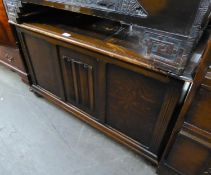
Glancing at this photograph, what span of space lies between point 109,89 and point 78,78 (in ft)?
0.85

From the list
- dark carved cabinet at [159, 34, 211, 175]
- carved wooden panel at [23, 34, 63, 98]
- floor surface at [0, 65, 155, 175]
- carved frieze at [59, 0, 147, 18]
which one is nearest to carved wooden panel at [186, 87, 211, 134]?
dark carved cabinet at [159, 34, 211, 175]

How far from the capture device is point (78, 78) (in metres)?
1.23

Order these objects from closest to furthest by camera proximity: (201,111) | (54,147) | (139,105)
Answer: (201,111) → (139,105) → (54,147)

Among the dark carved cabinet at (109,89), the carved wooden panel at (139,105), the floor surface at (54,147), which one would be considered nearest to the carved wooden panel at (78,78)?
the dark carved cabinet at (109,89)

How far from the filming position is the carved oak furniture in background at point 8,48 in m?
1.43

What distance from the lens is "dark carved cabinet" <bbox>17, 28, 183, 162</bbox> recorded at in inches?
35.8

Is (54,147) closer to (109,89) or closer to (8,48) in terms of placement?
(109,89)

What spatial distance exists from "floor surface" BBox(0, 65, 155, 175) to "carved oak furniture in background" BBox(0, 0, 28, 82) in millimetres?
353

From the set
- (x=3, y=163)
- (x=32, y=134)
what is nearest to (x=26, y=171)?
(x=3, y=163)

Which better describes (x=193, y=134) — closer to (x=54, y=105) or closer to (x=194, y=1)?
(x=194, y=1)

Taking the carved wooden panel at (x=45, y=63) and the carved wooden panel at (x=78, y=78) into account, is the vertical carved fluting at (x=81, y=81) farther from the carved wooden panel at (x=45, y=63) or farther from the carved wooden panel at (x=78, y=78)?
the carved wooden panel at (x=45, y=63)

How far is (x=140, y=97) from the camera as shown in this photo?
98 cm

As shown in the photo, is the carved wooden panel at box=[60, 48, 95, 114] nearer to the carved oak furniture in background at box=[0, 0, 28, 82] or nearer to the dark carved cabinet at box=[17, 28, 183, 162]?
the dark carved cabinet at box=[17, 28, 183, 162]

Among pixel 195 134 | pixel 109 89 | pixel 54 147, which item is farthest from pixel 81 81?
pixel 195 134
